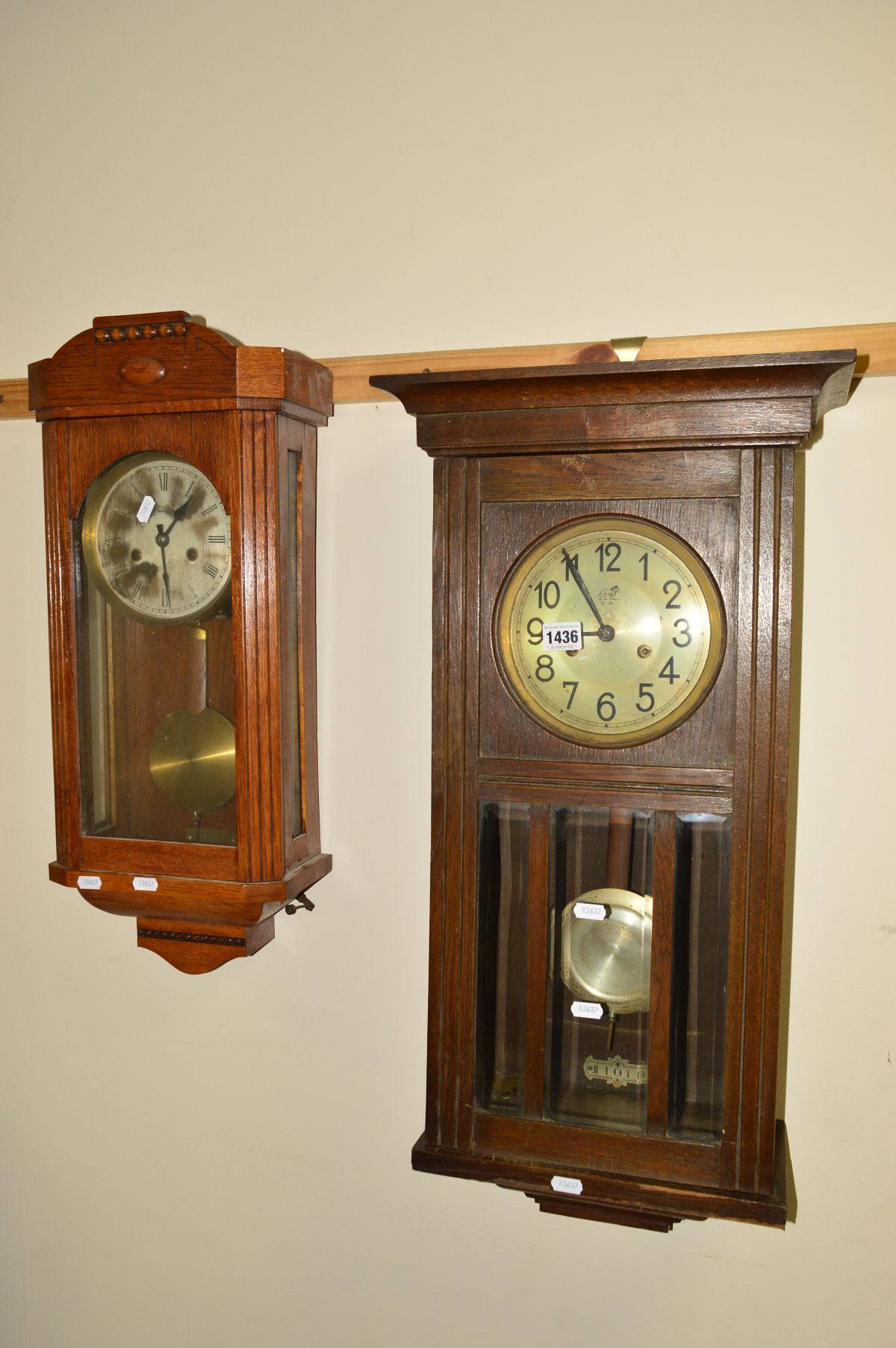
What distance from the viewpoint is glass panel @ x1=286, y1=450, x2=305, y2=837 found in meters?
1.24

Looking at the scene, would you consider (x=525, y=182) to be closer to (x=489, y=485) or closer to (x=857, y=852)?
(x=489, y=485)

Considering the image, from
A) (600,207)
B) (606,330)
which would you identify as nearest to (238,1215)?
(606,330)

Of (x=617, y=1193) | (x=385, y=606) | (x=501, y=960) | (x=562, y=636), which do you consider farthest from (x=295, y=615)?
(x=617, y=1193)

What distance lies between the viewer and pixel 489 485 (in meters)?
1.08

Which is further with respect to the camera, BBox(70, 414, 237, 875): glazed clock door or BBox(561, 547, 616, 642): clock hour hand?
BBox(70, 414, 237, 875): glazed clock door

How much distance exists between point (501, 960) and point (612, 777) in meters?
0.24

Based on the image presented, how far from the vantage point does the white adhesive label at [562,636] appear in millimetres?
1078

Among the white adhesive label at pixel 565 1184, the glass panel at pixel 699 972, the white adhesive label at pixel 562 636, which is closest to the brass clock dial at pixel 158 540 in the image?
the white adhesive label at pixel 562 636

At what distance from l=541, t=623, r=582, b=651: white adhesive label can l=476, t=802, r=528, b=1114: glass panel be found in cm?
18

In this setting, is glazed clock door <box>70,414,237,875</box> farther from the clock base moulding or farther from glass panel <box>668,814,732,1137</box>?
glass panel <box>668,814,732,1137</box>

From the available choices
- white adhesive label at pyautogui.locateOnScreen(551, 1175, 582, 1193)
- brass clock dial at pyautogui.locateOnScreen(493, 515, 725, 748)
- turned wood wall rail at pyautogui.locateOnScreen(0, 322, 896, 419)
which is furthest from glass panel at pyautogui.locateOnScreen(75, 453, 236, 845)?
white adhesive label at pyautogui.locateOnScreen(551, 1175, 582, 1193)

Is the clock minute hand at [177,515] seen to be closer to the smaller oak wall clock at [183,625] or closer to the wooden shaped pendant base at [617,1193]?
the smaller oak wall clock at [183,625]

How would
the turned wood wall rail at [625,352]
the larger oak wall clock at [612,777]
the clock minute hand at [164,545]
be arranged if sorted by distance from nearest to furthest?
the larger oak wall clock at [612,777] < the turned wood wall rail at [625,352] < the clock minute hand at [164,545]

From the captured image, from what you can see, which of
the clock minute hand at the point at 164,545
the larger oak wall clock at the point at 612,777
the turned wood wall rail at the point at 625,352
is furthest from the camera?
the clock minute hand at the point at 164,545
